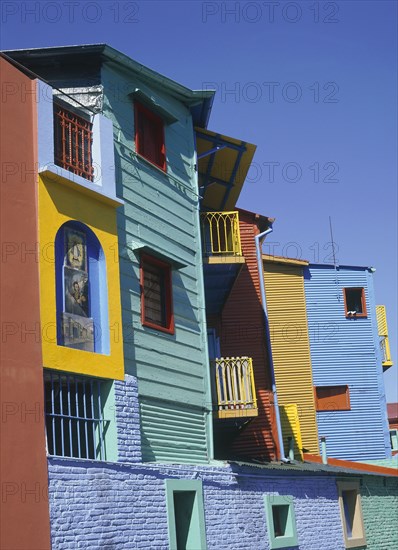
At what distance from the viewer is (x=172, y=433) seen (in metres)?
15.3

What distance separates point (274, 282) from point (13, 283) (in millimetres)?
16878

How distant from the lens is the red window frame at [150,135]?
54.3ft

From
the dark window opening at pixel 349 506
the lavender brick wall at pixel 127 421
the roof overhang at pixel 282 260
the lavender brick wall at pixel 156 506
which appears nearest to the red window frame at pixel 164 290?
A: the lavender brick wall at pixel 127 421

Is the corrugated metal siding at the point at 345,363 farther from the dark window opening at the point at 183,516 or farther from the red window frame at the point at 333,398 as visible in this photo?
the dark window opening at the point at 183,516

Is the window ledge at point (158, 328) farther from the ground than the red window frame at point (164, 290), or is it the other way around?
the red window frame at point (164, 290)

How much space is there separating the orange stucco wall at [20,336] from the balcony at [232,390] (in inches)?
229

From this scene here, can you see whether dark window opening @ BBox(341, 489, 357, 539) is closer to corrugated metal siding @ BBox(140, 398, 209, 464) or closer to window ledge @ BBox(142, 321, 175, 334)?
corrugated metal siding @ BBox(140, 398, 209, 464)

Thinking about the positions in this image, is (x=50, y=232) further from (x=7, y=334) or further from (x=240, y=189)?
(x=240, y=189)

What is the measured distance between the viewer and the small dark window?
3008 cm

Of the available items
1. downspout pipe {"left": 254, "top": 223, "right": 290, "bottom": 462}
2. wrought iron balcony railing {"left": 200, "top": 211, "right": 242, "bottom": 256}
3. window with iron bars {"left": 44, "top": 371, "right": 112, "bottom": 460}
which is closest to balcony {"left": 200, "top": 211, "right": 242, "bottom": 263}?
wrought iron balcony railing {"left": 200, "top": 211, "right": 242, "bottom": 256}

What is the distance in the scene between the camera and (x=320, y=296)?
29.3 meters

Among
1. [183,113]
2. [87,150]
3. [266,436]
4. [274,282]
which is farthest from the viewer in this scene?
[274,282]

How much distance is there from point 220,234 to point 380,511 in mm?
7881

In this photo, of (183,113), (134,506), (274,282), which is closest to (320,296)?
(274,282)
